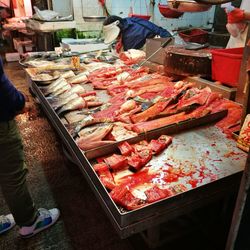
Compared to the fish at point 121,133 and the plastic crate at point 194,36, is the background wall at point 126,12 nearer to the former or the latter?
the plastic crate at point 194,36

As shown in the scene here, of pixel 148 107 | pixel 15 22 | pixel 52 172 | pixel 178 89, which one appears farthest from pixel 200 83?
pixel 15 22

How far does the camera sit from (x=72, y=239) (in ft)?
8.13

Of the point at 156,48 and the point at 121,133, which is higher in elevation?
the point at 156,48

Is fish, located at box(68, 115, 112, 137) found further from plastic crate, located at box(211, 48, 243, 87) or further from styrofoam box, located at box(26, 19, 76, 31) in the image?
styrofoam box, located at box(26, 19, 76, 31)

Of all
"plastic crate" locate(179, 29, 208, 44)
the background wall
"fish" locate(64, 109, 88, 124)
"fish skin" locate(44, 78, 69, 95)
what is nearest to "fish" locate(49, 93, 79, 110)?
"fish" locate(64, 109, 88, 124)

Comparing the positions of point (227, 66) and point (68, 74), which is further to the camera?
point (68, 74)

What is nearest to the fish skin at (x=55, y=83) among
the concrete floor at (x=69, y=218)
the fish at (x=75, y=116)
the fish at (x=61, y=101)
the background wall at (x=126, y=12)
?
the fish at (x=61, y=101)

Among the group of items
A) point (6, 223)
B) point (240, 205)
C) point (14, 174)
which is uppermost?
point (240, 205)

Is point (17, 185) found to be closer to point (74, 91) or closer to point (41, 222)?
point (41, 222)

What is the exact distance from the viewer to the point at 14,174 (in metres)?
2.18

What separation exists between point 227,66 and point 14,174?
2.38 meters

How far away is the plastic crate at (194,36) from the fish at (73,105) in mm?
5235

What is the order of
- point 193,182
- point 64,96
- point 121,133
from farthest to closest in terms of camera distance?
point 64,96 < point 121,133 < point 193,182

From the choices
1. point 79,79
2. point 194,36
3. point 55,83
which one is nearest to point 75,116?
point 55,83
